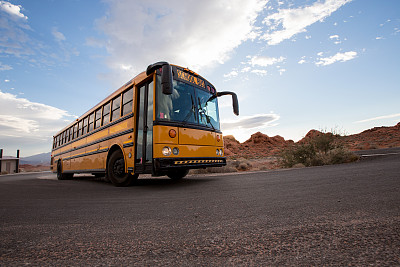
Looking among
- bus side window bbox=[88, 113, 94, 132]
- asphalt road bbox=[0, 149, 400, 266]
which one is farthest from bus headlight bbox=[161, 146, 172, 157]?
bus side window bbox=[88, 113, 94, 132]

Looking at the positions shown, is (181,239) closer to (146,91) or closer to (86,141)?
(146,91)

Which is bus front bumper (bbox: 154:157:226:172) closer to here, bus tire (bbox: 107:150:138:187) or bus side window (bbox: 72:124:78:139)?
bus tire (bbox: 107:150:138:187)

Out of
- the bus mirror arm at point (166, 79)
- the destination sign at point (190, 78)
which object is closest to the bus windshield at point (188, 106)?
the destination sign at point (190, 78)

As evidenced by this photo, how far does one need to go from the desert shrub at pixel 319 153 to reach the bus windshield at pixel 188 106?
5.83m

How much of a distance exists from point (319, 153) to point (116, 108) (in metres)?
9.26

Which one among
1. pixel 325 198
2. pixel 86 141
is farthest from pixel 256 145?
pixel 325 198

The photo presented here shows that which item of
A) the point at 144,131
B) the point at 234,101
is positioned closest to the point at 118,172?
the point at 144,131

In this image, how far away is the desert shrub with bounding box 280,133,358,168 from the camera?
9.02 meters

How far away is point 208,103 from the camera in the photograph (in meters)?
6.07

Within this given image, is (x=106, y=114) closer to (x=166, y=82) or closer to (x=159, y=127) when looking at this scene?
(x=159, y=127)

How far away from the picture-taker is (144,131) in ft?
16.0

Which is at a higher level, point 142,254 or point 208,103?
point 208,103

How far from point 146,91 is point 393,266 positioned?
5025 mm

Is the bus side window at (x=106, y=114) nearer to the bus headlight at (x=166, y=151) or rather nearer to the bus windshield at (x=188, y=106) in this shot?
the bus windshield at (x=188, y=106)
